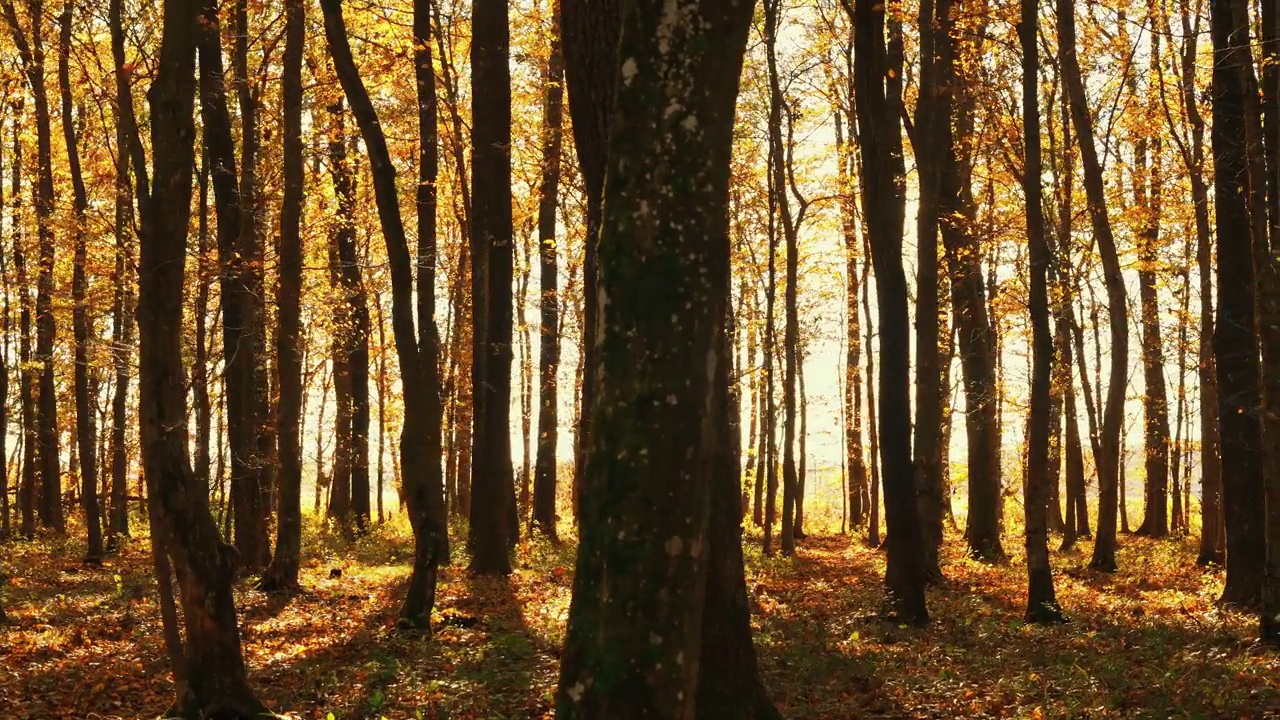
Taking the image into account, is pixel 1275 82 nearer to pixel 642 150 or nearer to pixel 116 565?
pixel 642 150

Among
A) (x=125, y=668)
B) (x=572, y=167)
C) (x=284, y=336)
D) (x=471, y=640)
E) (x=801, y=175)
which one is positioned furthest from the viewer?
(x=801, y=175)

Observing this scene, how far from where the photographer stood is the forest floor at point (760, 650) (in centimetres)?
918

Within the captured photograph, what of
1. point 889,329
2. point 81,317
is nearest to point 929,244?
point 889,329

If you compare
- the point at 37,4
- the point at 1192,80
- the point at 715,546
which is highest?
the point at 37,4

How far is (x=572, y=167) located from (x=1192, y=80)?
1201 cm

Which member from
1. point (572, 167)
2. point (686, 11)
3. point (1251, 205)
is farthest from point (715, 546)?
point (572, 167)

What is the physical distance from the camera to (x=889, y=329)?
14.1 m

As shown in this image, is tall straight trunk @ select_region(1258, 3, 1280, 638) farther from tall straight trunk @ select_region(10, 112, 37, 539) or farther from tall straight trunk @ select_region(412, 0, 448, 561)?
tall straight trunk @ select_region(10, 112, 37, 539)

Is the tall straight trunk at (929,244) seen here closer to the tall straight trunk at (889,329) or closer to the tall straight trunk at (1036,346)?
the tall straight trunk at (889,329)

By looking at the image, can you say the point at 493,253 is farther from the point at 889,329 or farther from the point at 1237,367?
the point at 1237,367

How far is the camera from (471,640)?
12352 mm

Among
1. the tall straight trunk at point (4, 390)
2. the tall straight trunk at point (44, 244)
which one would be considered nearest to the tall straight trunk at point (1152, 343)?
the tall straight trunk at point (4, 390)

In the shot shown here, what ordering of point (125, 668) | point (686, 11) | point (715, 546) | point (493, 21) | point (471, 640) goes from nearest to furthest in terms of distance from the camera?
point (686, 11) < point (715, 546) < point (125, 668) < point (471, 640) < point (493, 21)

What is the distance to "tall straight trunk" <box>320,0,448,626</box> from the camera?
12039 millimetres
